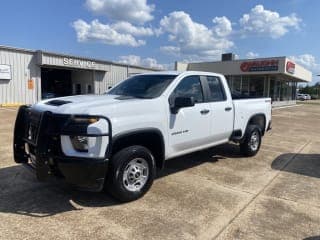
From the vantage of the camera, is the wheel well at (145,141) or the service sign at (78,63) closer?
the wheel well at (145,141)

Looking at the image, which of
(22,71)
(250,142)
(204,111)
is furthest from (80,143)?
(22,71)

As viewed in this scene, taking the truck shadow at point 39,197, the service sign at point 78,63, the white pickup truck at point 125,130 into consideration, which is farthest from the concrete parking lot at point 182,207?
the service sign at point 78,63

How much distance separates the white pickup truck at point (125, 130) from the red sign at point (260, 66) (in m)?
24.5

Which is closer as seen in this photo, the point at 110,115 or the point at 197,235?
the point at 197,235

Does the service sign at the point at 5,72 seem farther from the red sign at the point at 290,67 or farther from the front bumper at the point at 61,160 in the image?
the red sign at the point at 290,67

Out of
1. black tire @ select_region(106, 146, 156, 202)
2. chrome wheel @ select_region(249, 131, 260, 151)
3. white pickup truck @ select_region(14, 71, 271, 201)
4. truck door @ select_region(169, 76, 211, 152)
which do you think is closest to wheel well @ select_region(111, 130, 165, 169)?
white pickup truck @ select_region(14, 71, 271, 201)

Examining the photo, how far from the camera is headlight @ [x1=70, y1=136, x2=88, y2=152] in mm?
3744

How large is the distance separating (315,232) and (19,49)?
971 inches

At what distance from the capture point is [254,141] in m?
7.43

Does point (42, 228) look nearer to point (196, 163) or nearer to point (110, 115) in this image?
point (110, 115)

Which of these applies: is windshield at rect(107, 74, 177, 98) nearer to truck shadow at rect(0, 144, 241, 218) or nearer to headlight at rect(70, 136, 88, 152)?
headlight at rect(70, 136, 88, 152)

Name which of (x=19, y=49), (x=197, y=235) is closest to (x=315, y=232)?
(x=197, y=235)

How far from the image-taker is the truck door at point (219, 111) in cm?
A: 588

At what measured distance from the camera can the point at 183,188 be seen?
501 cm
